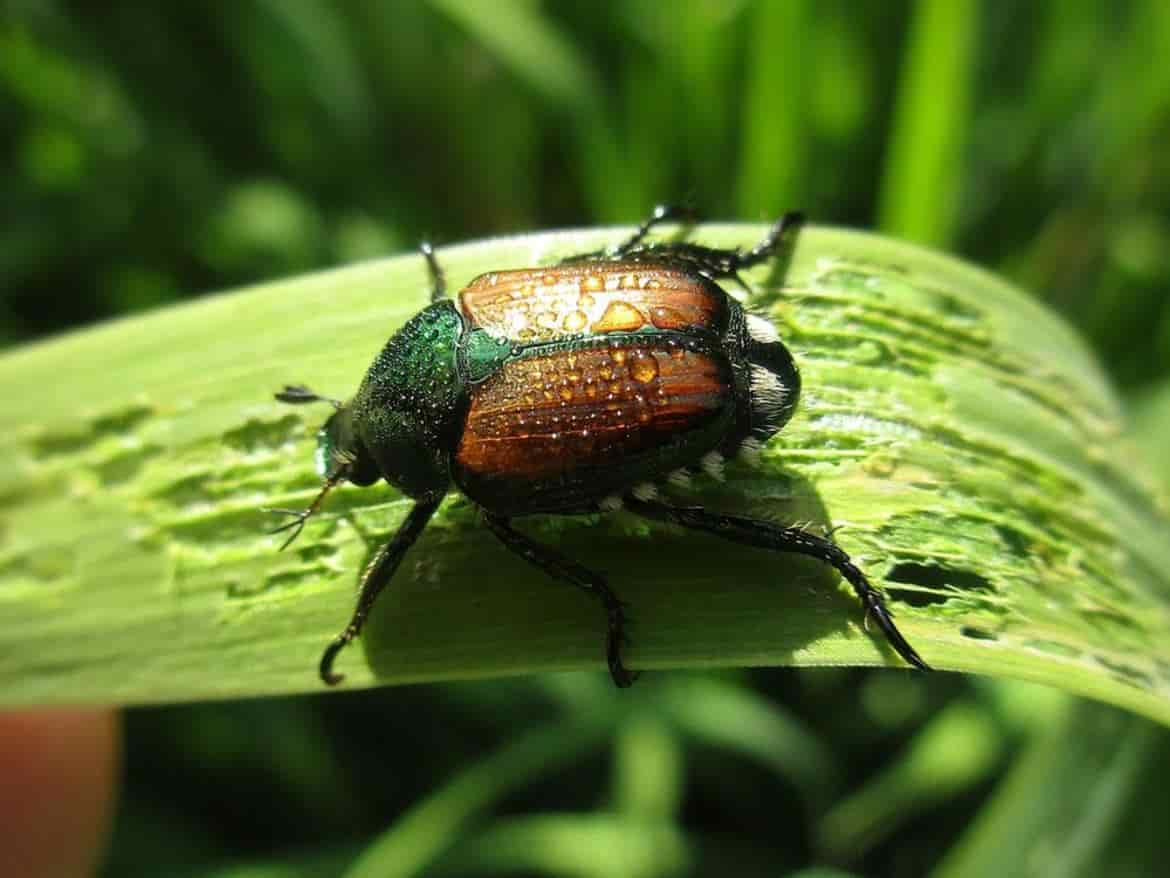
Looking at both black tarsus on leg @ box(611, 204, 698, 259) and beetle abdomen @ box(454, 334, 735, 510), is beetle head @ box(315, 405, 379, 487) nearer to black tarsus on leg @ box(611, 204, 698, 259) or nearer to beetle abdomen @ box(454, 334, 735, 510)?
beetle abdomen @ box(454, 334, 735, 510)

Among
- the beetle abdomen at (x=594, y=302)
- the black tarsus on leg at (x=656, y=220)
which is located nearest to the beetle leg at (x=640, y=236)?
the black tarsus on leg at (x=656, y=220)

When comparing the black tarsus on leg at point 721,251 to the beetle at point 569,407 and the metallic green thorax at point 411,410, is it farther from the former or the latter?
the metallic green thorax at point 411,410

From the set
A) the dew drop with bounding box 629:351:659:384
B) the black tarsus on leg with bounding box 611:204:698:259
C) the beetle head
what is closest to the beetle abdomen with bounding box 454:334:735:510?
the dew drop with bounding box 629:351:659:384

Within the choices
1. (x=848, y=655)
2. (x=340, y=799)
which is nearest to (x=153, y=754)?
(x=340, y=799)

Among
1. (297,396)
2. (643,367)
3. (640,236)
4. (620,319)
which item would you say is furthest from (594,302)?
(297,396)

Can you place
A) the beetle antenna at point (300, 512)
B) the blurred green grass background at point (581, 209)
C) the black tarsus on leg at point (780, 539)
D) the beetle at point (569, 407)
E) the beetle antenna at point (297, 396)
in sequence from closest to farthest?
1. the black tarsus on leg at point (780, 539)
2. the beetle at point (569, 407)
3. the beetle antenna at point (300, 512)
4. the beetle antenna at point (297, 396)
5. the blurred green grass background at point (581, 209)

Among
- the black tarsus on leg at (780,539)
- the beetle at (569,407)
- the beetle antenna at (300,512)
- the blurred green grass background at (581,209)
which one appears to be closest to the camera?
the black tarsus on leg at (780,539)
